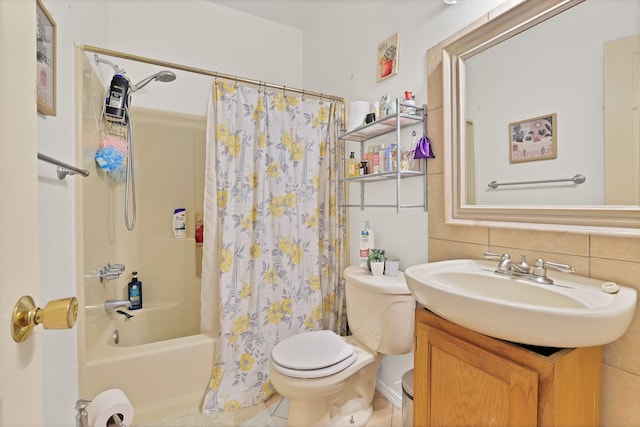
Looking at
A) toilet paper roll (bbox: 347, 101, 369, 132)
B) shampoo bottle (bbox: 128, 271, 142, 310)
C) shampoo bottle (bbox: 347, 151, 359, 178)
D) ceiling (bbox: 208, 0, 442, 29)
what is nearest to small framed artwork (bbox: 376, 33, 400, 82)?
toilet paper roll (bbox: 347, 101, 369, 132)

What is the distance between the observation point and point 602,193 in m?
0.90

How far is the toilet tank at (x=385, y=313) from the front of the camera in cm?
136

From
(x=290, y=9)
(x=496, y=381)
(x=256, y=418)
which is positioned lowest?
(x=256, y=418)

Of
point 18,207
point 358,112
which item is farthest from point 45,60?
point 358,112

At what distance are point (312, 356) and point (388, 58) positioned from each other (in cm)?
163

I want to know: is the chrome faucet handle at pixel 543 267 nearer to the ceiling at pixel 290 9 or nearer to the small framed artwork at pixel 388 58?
the small framed artwork at pixel 388 58

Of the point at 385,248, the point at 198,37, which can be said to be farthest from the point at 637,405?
the point at 198,37

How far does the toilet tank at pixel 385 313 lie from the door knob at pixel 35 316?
1.16m

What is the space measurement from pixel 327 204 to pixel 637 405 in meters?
1.57

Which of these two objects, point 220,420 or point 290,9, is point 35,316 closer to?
point 220,420

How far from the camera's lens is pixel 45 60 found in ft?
3.01

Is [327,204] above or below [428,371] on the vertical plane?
above

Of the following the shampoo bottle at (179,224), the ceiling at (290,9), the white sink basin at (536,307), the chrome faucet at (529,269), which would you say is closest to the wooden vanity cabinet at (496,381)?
the white sink basin at (536,307)

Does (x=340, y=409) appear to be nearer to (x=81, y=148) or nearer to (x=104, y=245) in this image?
(x=104, y=245)
